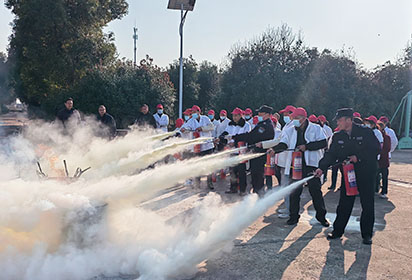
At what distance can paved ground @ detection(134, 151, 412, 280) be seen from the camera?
4.37 meters

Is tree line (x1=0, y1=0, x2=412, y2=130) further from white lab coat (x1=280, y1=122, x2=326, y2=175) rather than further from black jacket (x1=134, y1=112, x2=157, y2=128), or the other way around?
white lab coat (x1=280, y1=122, x2=326, y2=175)

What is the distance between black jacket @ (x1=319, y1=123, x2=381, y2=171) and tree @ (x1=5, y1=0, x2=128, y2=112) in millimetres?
18142

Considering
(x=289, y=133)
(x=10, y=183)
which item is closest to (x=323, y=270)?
(x=289, y=133)

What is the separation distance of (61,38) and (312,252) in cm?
2146

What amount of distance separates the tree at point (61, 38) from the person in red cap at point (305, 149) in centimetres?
1708

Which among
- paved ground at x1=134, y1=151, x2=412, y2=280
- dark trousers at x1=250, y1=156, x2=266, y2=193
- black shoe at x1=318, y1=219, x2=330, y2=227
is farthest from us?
dark trousers at x1=250, y1=156, x2=266, y2=193

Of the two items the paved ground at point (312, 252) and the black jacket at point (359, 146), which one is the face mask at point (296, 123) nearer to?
the black jacket at point (359, 146)

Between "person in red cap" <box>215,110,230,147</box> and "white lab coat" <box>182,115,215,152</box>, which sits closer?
"white lab coat" <box>182,115,215,152</box>

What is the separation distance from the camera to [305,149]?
6.08m

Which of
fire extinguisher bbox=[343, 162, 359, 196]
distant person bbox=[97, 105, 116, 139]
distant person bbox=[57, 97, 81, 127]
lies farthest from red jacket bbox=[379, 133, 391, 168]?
distant person bbox=[57, 97, 81, 127]

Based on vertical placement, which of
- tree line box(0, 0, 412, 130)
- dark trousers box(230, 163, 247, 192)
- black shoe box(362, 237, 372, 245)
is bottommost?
black shoe box(362, 237, 372, 245)

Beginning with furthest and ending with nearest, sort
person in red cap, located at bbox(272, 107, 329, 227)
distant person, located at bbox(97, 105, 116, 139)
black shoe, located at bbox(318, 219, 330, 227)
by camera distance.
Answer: distant person, located at bbox(97, 105, 116, 139) → black shoe, located at bbox(318, 219, 330, 227) → person in red cap, located at bbox(272, 107, 329, 227)

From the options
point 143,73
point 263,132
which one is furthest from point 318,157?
point 143,73

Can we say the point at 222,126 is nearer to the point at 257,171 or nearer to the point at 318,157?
the point at 257,171
